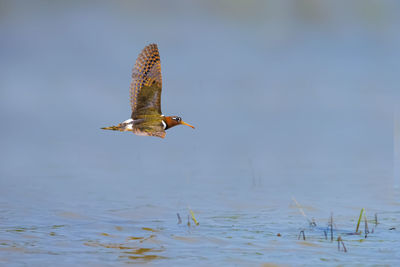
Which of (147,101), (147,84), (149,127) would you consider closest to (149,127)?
(149,127)

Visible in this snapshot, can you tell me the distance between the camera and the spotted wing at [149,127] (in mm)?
8375

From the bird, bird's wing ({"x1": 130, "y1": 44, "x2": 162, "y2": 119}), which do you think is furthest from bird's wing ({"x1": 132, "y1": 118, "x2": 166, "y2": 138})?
bird's wing ({"x1": 130, "y1": 44, "x2": 162, "y2": 119})

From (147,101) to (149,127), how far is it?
84 cm

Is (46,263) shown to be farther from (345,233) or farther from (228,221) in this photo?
(345,233)

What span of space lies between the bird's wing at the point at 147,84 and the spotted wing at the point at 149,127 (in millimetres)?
194

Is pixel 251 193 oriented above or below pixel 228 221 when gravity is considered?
above

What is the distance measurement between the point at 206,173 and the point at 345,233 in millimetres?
13462

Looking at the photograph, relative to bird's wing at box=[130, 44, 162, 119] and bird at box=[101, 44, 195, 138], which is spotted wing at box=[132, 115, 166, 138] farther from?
bird's wing at box=[130, 44, 162, 119]

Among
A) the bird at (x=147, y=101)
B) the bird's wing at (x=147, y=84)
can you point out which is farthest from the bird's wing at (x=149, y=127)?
the bird's wing at (x=147, y=84)

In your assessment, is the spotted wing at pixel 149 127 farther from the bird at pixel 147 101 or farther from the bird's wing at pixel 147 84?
the bird's wing at pixel 147 84

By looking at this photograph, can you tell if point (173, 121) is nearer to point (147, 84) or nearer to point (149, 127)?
point (149, 127)

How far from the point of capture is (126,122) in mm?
8648

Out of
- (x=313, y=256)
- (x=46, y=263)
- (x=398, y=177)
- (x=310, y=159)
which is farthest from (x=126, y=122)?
(x=310, y=159)

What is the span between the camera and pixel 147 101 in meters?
9.37
